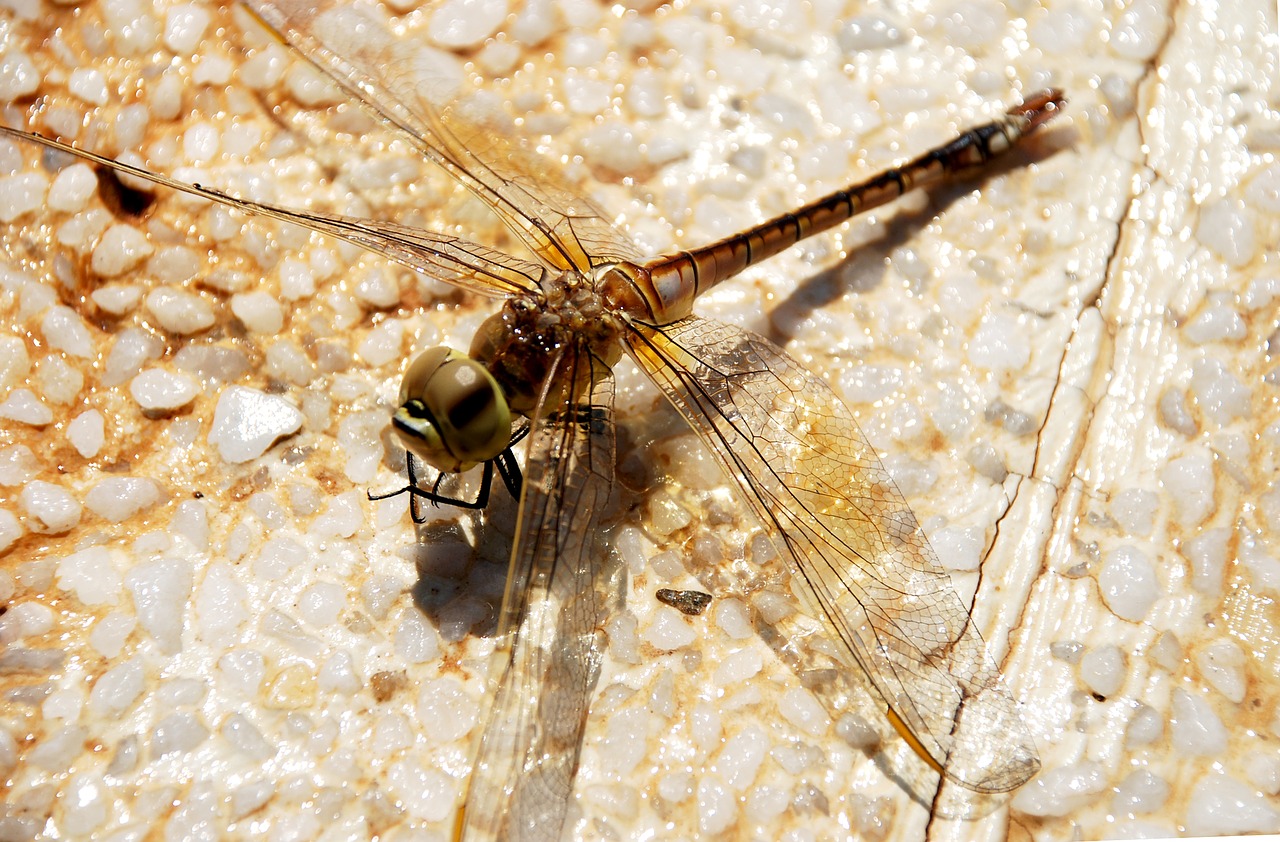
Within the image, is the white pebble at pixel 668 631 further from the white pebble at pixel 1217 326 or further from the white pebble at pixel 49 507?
the white pebble at pixel 1217 326

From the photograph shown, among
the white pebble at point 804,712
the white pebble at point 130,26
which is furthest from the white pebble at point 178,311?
the white pebble at point 804,712

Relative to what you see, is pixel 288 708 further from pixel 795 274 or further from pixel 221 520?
pixel 795 274

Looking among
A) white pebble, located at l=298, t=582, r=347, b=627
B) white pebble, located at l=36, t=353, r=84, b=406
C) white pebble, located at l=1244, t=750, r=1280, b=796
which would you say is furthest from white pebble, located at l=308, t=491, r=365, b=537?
white pebble, located at l=1244, t=750, r=1280, b=796

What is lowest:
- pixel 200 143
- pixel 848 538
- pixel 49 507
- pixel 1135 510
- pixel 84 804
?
pixel 84 804

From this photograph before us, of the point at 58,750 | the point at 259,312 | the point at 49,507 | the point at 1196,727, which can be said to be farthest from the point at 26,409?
the point at 1196,727

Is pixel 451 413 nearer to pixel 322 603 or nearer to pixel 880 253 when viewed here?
pixel 322 603

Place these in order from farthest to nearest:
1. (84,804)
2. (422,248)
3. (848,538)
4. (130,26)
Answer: (130,26), (422,248), (848,538), (84,804)
